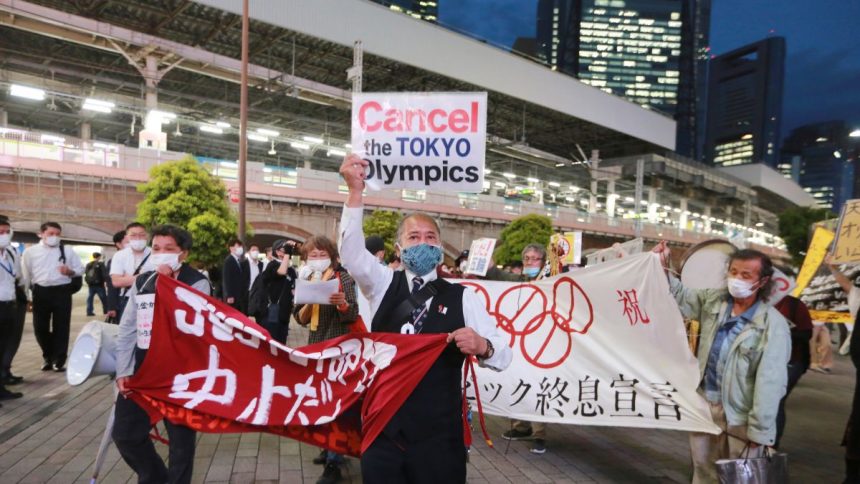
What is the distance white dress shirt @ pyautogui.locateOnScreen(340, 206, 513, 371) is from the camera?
240cm

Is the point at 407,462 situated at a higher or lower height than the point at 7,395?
higher

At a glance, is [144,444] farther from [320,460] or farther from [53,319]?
[53,319]

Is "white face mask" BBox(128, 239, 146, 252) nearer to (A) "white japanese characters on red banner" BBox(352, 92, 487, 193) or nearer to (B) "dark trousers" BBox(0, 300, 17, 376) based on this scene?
(B) "dark trousers" BBox(0, 300, 17, 376)

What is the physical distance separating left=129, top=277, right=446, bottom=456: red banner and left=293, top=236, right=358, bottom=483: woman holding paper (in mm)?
982

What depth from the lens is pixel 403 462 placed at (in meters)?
2.34

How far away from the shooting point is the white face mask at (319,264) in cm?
449

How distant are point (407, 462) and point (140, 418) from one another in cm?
201

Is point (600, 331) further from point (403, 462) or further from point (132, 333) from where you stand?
point (132, 333)

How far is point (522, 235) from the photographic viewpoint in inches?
974

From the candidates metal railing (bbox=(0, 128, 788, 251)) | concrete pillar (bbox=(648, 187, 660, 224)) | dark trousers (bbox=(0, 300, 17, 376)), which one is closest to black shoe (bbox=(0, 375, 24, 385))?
dark trousers (bbox=(0, 300, 17, 376))

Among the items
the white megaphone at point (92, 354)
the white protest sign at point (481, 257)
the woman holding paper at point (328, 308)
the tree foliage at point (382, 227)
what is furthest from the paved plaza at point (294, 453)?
the tree foliage at point (382, 227)

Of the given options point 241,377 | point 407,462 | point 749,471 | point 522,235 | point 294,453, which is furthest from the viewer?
point 522,235

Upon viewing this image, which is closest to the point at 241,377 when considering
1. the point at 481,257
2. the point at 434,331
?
the point at 434,331

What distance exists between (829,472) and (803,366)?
3.53ft
